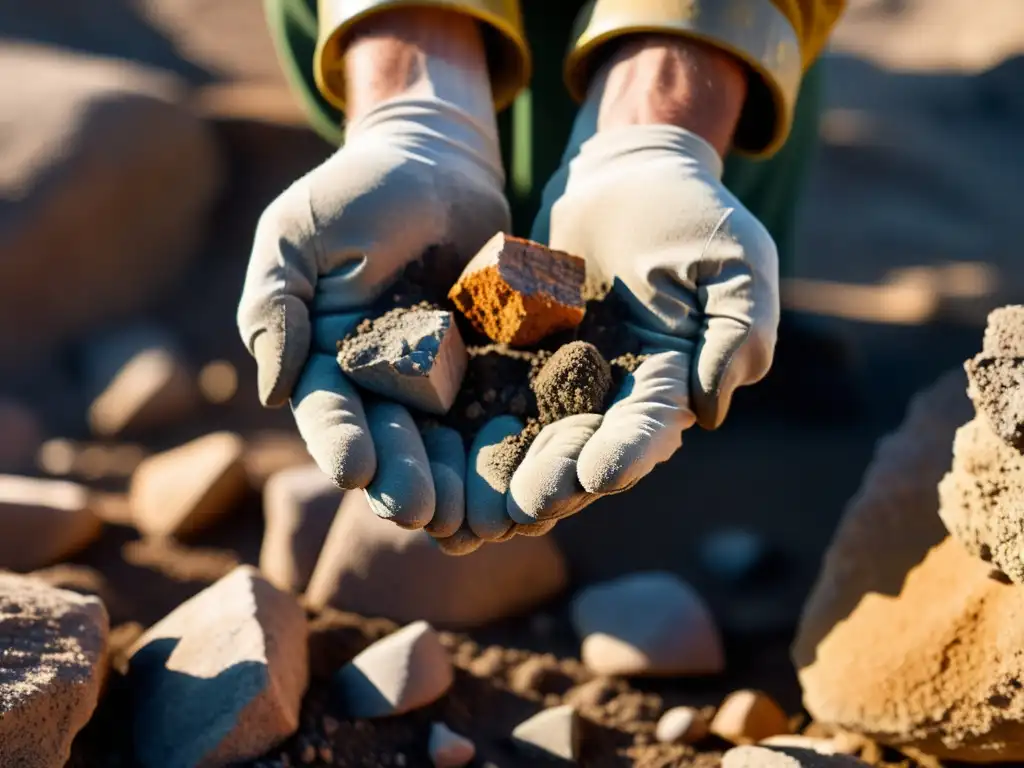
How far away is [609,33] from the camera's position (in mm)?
1588

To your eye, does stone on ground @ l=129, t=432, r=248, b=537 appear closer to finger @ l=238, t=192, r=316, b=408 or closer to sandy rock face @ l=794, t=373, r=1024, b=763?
finger @ l=238, t=192, r=316, b=408

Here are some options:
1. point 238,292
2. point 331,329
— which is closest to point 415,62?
point 331,329

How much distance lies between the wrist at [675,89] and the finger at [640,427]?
0.44 m

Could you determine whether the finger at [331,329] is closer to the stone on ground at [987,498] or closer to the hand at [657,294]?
the hand at [657,294]

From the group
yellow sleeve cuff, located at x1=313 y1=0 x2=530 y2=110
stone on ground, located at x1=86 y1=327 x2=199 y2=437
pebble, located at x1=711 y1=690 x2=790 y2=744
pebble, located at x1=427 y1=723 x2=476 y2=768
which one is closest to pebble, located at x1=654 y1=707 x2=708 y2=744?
pebble, located at x1=711 y1=690 x2=790 y2=744

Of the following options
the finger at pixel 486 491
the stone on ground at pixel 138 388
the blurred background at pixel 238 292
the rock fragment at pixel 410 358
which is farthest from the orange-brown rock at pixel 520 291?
the stone on ground at pixel 138 388

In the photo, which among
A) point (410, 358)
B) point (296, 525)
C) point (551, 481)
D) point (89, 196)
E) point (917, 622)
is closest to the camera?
point (551, 481)

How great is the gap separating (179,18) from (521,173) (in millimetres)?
3115

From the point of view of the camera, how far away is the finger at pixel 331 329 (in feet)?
4.38

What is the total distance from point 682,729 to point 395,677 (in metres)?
0.42

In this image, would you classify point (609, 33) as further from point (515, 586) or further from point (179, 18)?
point (179, 18)

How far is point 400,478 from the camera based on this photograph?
1145 millimetres

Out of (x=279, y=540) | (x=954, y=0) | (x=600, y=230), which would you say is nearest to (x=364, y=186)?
(x=600, y=230)

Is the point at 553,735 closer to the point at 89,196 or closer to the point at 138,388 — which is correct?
the point at 138,388
